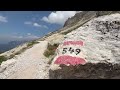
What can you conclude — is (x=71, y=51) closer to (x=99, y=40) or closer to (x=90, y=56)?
(x=90, y=56)

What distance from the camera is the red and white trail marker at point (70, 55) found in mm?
11750

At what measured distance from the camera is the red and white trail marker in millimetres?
11750

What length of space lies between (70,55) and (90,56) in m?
1.03

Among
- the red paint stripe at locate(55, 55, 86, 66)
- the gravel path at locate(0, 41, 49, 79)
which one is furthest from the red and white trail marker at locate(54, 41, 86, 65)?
the gravel path at locate(0, 41, 49, 79)

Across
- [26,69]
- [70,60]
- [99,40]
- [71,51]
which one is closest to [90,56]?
[71,51]

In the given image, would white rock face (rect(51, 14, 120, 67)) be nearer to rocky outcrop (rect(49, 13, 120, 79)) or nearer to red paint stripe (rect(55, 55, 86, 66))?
rocky outcrop (rect(49, 13, 120, 79))

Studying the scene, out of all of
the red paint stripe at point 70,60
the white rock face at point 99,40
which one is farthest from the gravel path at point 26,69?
the red paint stripe at point 70,60

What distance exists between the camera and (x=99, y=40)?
1335 cm

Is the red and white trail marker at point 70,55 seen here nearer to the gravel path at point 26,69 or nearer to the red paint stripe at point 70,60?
the red paint stripe at point 70,60
